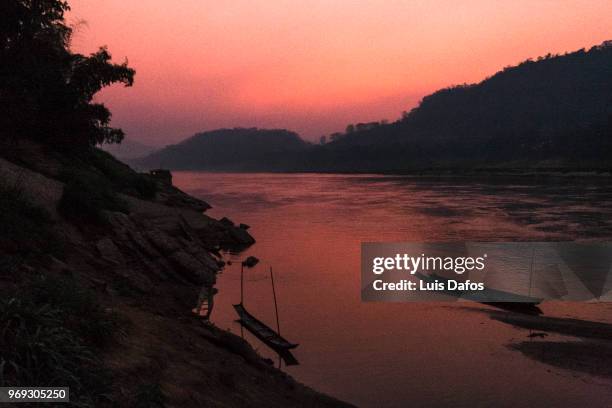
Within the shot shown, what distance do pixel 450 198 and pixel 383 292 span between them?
7800 centimetres

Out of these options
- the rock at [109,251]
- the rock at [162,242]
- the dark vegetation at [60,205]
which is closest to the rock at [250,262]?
the rock at [162,242]

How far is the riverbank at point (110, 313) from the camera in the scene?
8945 millimetres

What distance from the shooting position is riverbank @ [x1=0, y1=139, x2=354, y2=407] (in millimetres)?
8945

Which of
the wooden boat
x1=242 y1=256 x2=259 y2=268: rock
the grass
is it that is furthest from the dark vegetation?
the wooden boat

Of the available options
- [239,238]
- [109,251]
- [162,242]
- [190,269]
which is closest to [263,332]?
Answer: [109,251]

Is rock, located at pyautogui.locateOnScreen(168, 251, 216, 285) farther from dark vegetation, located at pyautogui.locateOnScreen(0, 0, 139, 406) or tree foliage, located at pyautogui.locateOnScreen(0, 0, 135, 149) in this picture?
tree foliage, located at pyautogui.locateOnScreen(0, 0, 135, 149)

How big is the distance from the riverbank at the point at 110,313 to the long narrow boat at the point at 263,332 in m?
2.77

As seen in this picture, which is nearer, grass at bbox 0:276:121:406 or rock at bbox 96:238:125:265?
grass at bbox 0:276:121:406

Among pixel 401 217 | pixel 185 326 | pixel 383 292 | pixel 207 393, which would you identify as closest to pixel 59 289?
pixel 207 393

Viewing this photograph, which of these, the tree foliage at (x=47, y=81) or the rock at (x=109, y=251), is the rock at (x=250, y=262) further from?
the rock at (x=109, y=251)

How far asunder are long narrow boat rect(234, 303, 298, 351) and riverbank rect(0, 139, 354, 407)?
109 inches

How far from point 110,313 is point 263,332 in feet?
39.5

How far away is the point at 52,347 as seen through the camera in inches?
341

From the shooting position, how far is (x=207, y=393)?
1173 centimetres
